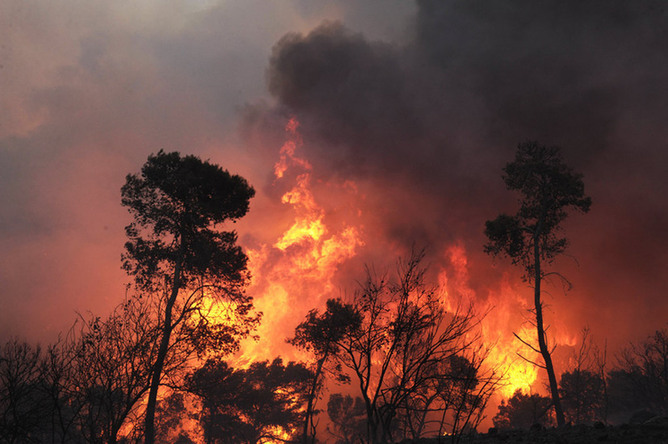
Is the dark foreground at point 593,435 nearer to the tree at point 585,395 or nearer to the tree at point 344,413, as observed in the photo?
the tree at point 585,395

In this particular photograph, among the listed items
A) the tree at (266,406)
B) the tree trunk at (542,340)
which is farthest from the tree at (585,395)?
the tree trunk at (542,340)

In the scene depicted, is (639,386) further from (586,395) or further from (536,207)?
(536,207)

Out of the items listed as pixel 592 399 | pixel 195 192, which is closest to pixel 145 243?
pixel 195 192

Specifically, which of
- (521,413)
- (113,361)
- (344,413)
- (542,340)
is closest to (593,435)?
(542,340)

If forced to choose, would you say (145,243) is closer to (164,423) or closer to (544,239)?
(544,239)

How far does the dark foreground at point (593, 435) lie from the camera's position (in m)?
8.45

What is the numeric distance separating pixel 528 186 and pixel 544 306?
6770mm

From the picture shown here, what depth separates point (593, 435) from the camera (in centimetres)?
927

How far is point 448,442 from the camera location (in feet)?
37.4

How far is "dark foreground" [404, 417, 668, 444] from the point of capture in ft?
27.7

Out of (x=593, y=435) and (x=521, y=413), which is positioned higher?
(x=593, y=435)

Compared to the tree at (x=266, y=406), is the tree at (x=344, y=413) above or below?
below

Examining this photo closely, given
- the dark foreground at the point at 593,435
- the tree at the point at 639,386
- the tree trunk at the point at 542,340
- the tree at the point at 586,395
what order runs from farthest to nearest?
the tree at the point at 586,395, the tree at the point at 639,386, the tree trunk at the point at 542,340, the dark foreground at the point at 593,435

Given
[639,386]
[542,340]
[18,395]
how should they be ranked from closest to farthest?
[18,395] → [542,340] → [639,386]
